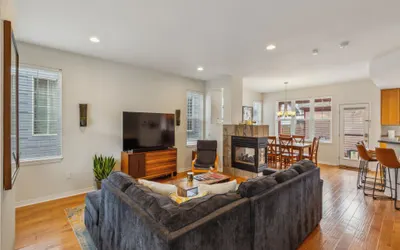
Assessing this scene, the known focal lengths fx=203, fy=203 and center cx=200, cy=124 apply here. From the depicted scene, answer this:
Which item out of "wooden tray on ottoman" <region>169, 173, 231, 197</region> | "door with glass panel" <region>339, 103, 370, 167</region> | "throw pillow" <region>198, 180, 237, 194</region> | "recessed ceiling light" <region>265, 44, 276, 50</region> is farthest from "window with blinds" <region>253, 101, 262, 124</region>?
"throw pillow" <region>198, 180, 237, 194</region>

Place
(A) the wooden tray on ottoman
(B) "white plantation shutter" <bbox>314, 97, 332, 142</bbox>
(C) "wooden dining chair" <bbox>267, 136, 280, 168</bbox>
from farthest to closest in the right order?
1. (B) "white plantation shutter" <bbox>314, 97, 332, 142</bbox>
2. (C) "wooden dining chair" <bbox>267, 136, 280, 168</bbox>
3. (A) the wooden tray on ottoman

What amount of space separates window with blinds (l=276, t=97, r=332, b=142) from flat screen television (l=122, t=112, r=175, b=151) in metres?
5.03

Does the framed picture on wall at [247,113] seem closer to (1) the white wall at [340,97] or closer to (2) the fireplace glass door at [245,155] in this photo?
(1) the white wall at [340,97]

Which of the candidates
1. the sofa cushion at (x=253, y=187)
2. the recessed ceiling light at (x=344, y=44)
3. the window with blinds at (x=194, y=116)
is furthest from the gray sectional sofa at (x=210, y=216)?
the window with blinds at (x=194, y=116)

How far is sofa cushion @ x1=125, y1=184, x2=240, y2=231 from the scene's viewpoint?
133 centimetres

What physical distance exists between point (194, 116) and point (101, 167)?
311cm

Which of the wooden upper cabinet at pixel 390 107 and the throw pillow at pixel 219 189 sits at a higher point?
the wooden upper cabinet at pixel 390 107

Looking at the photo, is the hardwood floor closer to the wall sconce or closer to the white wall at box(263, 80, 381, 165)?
the wall sconce

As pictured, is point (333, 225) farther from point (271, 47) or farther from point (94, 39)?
point (94, 39)

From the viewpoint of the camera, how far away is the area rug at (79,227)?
2434mm

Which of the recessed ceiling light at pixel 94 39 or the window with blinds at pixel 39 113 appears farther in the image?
the window with blinds at pixel 39 113

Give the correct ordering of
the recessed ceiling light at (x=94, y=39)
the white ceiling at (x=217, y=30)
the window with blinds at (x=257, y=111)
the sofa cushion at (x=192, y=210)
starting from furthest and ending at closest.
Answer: the window with blinds at (x=257, y=111) < the recessed ceiling light at (x=94, y=39) < the white ceiling at (x=217, y=30) < the sofa cushion at (x=192, y=210)

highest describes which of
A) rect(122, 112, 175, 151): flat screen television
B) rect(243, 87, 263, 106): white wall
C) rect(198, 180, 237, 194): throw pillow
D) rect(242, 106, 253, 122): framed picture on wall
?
rect(243, 87, 263, 106): white wall

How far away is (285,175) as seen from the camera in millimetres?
2311
